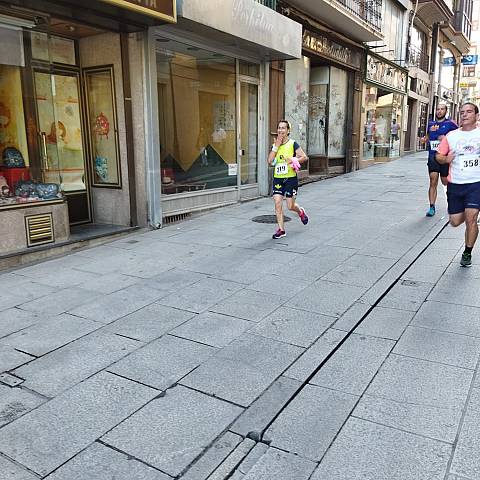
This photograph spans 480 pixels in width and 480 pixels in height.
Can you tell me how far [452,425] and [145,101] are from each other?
6450 millimetres

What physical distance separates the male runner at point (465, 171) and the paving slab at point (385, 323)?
186 cm

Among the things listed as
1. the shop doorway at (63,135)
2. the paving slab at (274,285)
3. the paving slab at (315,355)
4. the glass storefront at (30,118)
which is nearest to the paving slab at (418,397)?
the paving slab at (315,355)

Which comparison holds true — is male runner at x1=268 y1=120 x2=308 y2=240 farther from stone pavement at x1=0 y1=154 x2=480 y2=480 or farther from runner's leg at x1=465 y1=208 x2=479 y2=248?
runner's leg at x1=465 y1=208 x2=479 y2=248

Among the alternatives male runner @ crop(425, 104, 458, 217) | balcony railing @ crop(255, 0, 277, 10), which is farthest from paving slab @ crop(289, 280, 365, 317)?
balcony railing @ crop(255, 0, 277, 10)

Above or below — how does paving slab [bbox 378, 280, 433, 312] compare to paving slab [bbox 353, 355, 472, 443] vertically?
above

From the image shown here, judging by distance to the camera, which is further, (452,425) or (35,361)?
(35,361)

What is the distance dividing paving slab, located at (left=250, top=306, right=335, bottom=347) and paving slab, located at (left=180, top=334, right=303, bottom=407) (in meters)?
0.11

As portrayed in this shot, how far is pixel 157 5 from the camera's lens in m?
6.36

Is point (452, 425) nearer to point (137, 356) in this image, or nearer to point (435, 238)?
point (137, 356)

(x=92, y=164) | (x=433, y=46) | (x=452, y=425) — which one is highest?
(x=433, y=46)

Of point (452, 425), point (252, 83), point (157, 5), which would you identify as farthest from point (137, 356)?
point (252, 83)

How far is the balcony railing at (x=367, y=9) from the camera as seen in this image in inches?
528

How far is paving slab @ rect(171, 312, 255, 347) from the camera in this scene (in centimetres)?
381

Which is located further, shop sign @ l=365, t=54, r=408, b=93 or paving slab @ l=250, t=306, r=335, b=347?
shop sign @ l=365, t=54, r=408, b=93
